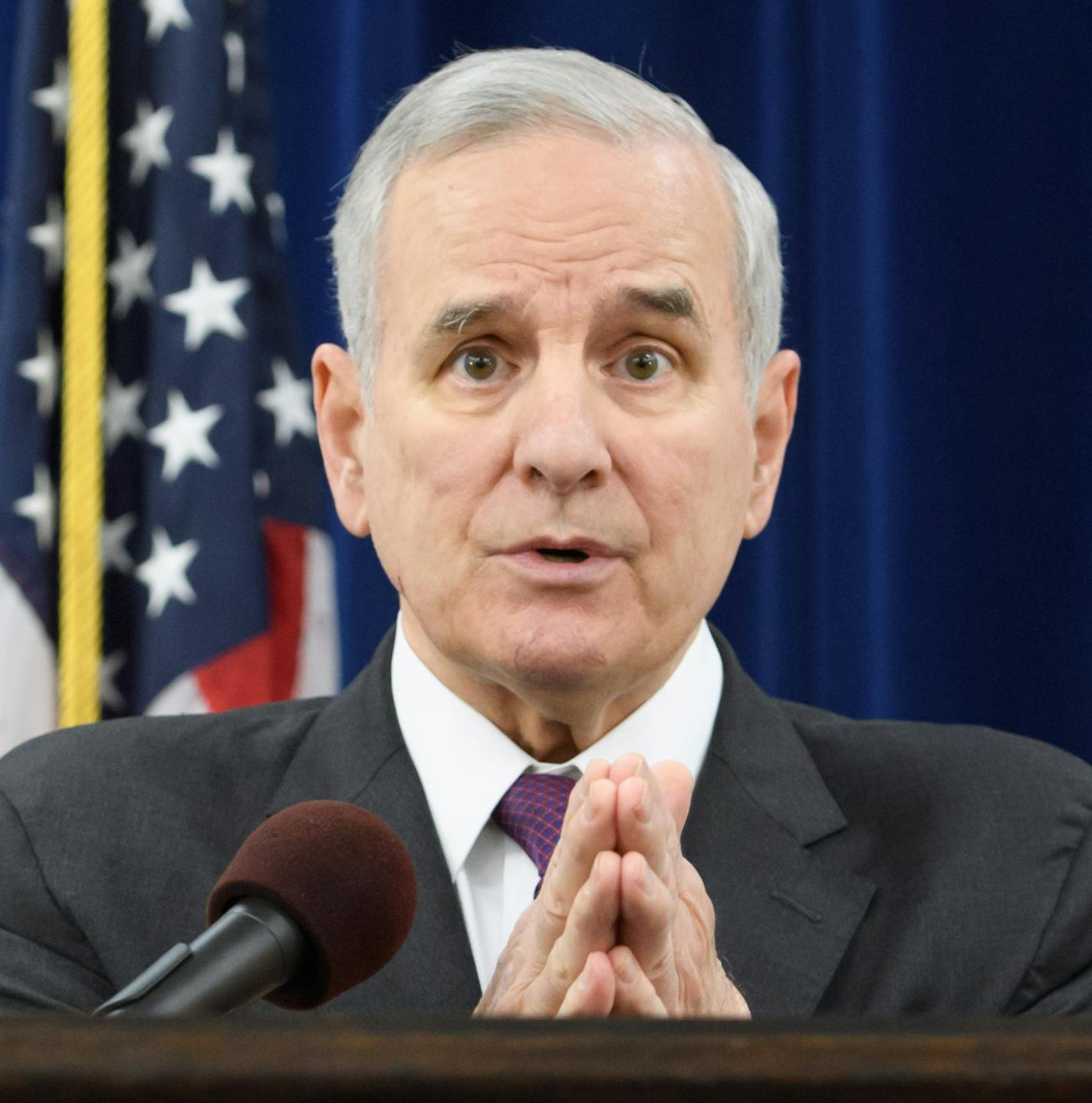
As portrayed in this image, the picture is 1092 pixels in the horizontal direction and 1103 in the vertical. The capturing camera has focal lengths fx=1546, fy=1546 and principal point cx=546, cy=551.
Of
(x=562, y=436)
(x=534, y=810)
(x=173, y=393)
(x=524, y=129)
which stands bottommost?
(x=534, y=810)

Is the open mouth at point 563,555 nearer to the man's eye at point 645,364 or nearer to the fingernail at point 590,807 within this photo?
the man's eye at point 645,364

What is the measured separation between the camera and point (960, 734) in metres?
1.67

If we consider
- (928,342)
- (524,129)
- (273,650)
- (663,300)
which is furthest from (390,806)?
(928,342)

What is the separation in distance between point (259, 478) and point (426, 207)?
0.94m

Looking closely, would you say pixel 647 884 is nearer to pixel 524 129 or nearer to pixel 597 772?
pixel 597 772

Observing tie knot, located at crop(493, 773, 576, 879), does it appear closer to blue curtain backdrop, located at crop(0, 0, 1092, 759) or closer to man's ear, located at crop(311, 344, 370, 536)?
man's ear, located at crop(311, 344, 370, 536)

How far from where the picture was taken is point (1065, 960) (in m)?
1.46

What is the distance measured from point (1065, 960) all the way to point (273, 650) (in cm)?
131

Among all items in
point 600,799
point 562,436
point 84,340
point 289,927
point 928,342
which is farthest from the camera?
point 928,342

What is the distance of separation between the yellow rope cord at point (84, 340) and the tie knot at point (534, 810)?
3.18 ft

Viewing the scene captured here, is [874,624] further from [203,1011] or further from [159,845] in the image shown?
[203,1011]

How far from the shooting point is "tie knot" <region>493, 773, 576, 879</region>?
149cm

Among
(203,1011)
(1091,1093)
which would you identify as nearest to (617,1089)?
(1091,1093)

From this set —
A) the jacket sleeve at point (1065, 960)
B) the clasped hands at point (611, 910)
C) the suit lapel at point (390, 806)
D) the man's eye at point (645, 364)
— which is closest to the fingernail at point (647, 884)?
the clasped hands at point (611, 910)
